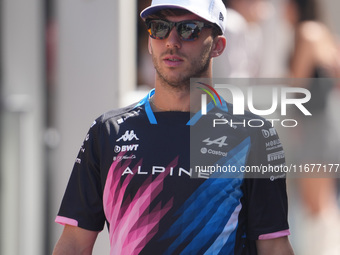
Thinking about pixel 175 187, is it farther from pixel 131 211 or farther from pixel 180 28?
pixel 180 28

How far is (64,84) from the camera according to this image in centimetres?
574

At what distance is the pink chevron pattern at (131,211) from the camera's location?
120 inches

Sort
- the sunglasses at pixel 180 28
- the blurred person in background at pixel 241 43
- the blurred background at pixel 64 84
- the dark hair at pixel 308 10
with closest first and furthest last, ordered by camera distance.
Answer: the sunglasses at pixel 180 28
the blurred person in background at pixel 241 43
the blurred background at pixel 64 84
the dark hair at pixel 308 10

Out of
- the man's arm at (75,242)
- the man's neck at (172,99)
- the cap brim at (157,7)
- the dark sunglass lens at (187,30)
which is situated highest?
the cap brim at (157,7)

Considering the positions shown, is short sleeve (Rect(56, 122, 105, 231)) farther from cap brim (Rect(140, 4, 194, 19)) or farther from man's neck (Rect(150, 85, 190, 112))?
cap brim (Rect(140, 4, 194, 19))

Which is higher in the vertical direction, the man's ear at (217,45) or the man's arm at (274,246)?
the man's ear at (217,45)

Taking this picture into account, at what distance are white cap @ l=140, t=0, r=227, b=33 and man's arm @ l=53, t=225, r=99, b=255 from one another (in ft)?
3.35

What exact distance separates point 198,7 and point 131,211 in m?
0.94

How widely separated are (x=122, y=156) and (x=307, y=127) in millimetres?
3143

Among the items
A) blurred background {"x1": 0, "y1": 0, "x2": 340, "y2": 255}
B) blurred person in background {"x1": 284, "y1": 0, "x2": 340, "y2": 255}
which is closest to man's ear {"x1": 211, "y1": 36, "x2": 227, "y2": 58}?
blurred background {"x1": 0, "y1": 0, "x2": 340, "y2": 255}

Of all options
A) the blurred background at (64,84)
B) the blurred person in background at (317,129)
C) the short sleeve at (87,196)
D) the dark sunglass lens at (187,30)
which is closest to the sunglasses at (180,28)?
the dark sunglass lens at (187,30)

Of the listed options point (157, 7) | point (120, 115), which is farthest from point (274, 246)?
point (157, 7)

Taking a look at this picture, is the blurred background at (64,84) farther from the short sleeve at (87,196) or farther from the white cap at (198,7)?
the white cap at (198,7)

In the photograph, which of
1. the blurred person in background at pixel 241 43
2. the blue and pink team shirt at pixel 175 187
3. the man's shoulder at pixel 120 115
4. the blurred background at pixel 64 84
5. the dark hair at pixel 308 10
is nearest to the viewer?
the blue and pink team shirt at pixel 175 187
